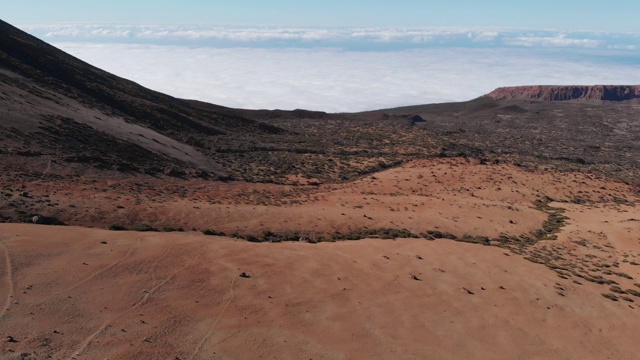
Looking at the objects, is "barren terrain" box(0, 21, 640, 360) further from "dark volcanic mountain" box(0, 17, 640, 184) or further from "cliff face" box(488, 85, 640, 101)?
"cliff face" box(488, 85, 640, 101)

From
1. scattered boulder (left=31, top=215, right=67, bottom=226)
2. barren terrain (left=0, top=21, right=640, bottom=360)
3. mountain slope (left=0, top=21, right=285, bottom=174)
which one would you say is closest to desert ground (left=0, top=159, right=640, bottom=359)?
barren terrain (left=0, top=21, right=640, bottom=360)

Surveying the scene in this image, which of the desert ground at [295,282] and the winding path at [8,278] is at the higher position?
the winding path at [8,278]

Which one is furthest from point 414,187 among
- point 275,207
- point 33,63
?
point 33,63

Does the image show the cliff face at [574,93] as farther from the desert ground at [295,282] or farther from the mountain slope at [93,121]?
the desert ground at [295,282]

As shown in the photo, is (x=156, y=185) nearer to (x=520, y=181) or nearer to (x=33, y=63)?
(x=520, y=181)

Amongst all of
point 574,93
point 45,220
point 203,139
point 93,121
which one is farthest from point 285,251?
point 574,93

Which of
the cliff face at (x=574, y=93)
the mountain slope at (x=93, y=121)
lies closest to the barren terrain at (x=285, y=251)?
the mountain slope at (x=93, y=121)
